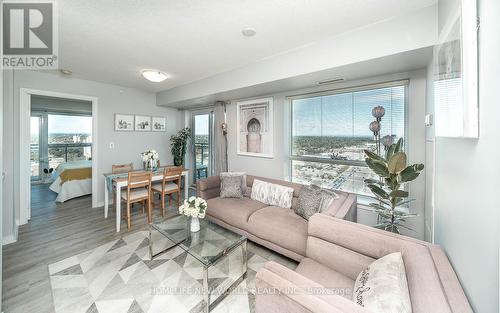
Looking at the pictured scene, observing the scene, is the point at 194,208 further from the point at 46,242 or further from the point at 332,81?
the point at 332,81

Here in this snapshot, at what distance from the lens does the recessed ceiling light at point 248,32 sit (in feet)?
6.63

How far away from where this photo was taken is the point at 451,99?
1.13 metres

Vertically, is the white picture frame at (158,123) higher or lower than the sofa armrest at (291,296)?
higher

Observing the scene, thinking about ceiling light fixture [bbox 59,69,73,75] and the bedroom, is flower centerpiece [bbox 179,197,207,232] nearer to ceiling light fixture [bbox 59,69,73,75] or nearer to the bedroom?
ceiling light fixture [bbox 59,69,73,75]

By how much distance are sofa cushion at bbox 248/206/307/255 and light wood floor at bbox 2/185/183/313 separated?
1895mm

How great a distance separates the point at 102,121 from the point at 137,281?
136 inches

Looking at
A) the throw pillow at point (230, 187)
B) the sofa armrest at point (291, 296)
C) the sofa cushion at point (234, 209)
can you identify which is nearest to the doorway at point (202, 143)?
the throw pillow at point (230, 187)

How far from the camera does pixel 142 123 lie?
475 cm

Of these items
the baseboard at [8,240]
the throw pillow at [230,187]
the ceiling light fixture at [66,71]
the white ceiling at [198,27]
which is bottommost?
the baseboard at [8,240]

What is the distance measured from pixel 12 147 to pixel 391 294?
14.8 ft

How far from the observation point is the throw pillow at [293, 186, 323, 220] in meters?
2.38

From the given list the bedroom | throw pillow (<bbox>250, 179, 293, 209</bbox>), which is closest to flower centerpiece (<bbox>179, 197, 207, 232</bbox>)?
throw pillow (<bbox>250, 179, 293, 209</bbox>)

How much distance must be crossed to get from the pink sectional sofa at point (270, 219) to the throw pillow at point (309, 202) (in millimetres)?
78

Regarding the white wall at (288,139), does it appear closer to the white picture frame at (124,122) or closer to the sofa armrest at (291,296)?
the sofa armrest at (291,296)
